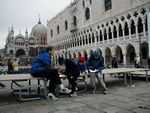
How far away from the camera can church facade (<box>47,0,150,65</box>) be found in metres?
19.5

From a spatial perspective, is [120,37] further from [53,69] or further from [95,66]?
[53,69]

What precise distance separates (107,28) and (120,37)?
9.86 ft

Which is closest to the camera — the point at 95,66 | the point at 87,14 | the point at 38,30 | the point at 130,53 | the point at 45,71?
the point at 45,71

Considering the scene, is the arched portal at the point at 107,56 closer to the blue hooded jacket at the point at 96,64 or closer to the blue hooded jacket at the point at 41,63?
the blue hooded jacket at the point at 96,64

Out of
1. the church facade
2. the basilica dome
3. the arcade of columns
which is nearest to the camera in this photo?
the arcade of columns

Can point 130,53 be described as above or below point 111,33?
below

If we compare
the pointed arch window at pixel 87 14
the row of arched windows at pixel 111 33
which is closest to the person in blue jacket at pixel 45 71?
the row of arched windows at pixel 111 33

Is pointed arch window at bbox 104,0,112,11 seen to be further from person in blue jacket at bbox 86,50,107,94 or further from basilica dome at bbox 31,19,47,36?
basilica dome at bbox 31,19,47,36

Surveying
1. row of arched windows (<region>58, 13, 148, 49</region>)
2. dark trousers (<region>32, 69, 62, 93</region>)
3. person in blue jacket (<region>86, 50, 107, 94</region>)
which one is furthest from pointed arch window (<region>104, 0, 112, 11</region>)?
dark trousers (<region>32, 69, 62, 93</region>)

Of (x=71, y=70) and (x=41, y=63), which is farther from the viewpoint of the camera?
(x=71, y=70)

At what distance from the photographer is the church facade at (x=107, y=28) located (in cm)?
1953

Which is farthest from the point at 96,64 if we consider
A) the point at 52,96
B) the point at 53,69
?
the point at 52,96

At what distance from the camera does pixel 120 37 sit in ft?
72.2

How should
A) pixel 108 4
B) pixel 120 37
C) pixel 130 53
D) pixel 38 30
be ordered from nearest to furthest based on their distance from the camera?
pixel 120 37, pixel 130 53, pixel 108 4, pixel 38 30
